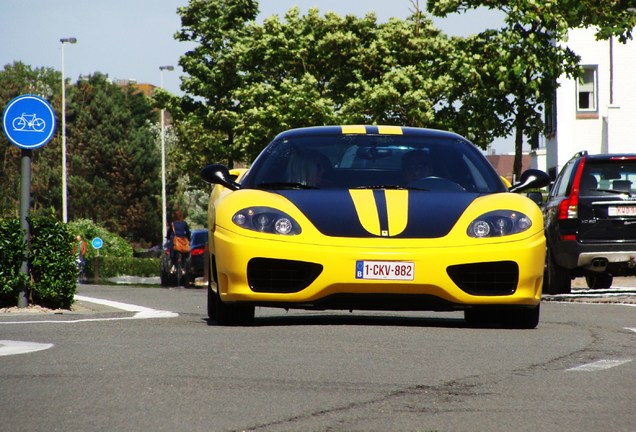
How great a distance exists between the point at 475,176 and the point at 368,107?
35.6 metres

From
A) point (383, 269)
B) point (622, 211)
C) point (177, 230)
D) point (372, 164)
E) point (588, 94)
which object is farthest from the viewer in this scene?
point (588, 94)

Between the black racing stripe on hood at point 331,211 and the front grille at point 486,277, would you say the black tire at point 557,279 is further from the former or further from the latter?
the black racing stripe on hood at point 331,211

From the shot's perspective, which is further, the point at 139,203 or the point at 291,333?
the point at 139,203

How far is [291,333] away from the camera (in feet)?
Answer: 32.7

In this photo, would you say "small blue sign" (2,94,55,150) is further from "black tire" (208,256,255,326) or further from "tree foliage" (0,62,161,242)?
"tree foliage" (0,62,161,242)

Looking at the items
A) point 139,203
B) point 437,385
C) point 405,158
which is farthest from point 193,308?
→ point 139,203

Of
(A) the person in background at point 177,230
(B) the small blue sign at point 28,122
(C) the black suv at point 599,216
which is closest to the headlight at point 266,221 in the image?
(B) the small blue sign at point 28,122

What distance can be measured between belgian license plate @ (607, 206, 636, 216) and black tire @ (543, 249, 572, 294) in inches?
41.6

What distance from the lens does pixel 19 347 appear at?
9.33 metres

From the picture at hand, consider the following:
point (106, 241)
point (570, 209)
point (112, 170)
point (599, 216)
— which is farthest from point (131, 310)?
point (112, 170)

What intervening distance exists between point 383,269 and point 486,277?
0.79 m

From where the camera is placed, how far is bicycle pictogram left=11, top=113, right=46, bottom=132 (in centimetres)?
1549

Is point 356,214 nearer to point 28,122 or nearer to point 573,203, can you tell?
point 28,122

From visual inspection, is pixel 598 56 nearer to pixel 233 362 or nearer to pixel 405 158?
pixel 405 158
